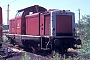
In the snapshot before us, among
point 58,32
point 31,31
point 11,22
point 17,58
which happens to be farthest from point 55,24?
point 11,22

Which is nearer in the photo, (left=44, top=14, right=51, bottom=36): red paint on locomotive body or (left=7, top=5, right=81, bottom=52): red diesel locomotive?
(left=7, top=5, right=81, bottom=52): red diesel locomotive

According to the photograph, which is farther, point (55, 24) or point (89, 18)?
point (55, 24)

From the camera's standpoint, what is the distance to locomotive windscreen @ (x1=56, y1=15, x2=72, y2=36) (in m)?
15.8

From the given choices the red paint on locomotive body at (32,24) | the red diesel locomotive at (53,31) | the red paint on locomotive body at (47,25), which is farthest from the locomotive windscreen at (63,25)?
the red paint on locomotive body at (32,24)

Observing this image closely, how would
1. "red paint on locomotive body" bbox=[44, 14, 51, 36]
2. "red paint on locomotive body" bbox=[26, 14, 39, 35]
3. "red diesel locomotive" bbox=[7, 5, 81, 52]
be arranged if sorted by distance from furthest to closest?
"red paint on locomotive body" bbox=[26, 14, 39, 35]
"red paint on locomotive body" bbox=[44, 14, 51, 36]
"red diesel locomotive" bbox=[7, 5, 81, 52]

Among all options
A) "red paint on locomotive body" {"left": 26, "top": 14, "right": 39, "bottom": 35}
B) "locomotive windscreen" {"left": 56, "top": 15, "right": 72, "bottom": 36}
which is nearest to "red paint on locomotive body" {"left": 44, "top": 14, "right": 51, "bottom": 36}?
"locomotive windscreen" {"left": 56, "top": 15, "right": 72, "bottom": 36}

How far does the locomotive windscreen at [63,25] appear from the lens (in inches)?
623

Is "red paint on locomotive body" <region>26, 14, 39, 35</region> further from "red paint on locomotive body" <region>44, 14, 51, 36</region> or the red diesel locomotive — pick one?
"red paint on locomotive body" <region>44, 14, 51, 36</region>

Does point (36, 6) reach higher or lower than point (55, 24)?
higher

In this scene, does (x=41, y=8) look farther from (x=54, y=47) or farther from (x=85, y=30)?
(x=85, y=30)

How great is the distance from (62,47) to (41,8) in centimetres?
508

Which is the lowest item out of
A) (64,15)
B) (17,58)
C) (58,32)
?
(17,58)

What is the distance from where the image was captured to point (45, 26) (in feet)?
53.3

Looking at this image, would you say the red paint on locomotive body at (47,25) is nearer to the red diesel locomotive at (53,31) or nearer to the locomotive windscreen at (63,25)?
the red diesel locomotive at (53,31)
